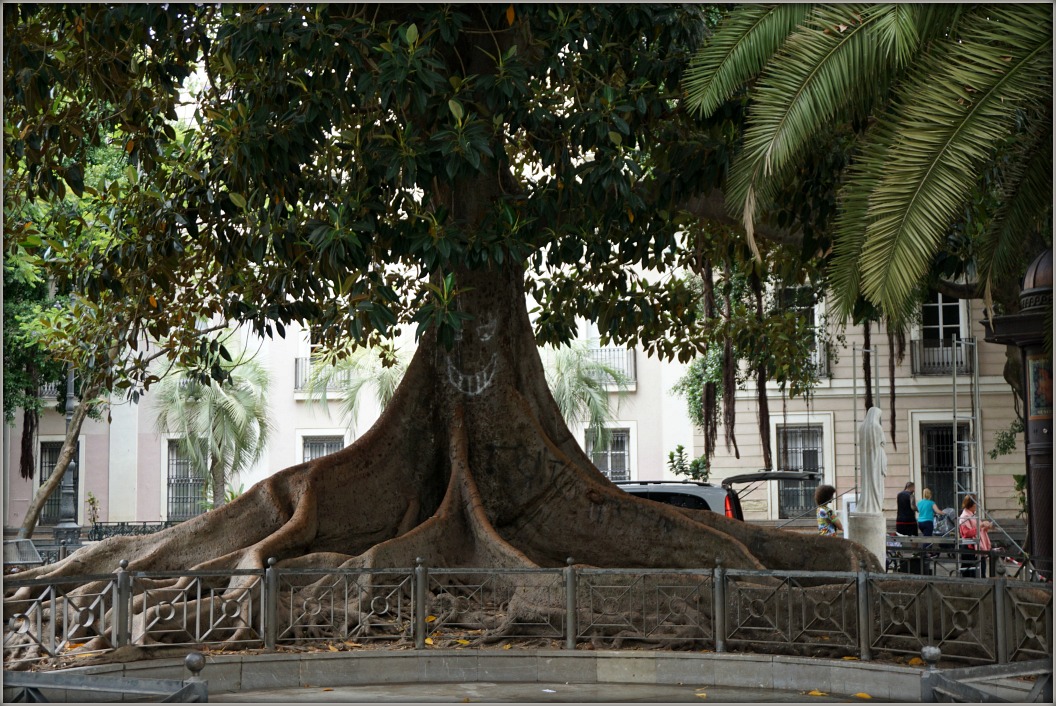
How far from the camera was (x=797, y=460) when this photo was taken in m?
31.9

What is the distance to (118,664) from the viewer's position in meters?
9.38

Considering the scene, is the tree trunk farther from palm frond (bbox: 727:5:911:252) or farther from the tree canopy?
palm frond (bbox: 727:5:911:252)

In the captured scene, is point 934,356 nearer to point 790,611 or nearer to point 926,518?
point 926,518

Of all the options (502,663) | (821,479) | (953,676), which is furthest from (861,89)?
(821,479)

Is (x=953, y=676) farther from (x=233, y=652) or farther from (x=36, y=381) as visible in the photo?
(x=36, y=381)

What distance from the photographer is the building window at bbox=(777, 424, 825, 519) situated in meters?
31.0

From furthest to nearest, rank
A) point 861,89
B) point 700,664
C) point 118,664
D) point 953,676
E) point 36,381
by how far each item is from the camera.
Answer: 1. point 36,381
2. point 700,664
3. point 118,664
4. point 861,89
5. point 953,676

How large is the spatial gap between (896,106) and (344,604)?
6.04m

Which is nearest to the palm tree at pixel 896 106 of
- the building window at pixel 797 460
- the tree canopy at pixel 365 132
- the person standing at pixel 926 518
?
the tree canopy at pixel 365 132

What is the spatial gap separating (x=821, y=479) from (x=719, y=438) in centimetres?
277

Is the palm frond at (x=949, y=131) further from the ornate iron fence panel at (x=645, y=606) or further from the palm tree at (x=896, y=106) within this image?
the ornate iron fence panel at (x=645, y=606)

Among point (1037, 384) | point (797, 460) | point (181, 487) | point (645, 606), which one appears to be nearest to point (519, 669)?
point (645, 606)

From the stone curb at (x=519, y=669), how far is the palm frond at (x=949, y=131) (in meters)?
3.18

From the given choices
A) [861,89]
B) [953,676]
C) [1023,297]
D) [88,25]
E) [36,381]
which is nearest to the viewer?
[953,676]
